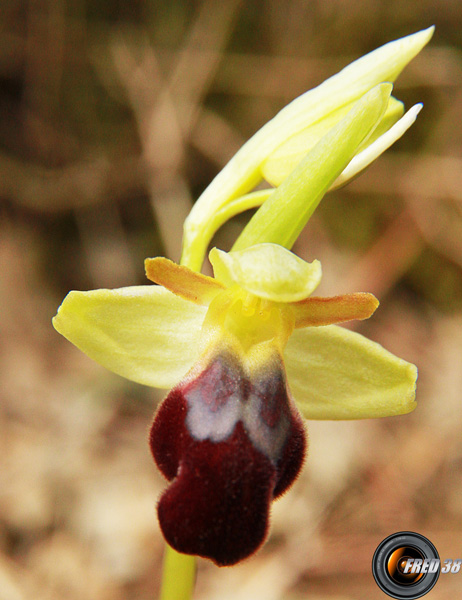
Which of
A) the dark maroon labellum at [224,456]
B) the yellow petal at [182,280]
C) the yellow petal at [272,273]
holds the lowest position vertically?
the dark maroon labellum at [224,456]

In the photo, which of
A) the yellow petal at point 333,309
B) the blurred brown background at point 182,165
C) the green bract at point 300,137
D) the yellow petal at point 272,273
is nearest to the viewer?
the yellow petal at point 272,273

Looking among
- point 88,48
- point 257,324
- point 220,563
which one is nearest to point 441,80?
point 88,48

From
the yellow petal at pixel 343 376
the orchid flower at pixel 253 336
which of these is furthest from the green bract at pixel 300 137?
the yellow petal at pixel 343 376

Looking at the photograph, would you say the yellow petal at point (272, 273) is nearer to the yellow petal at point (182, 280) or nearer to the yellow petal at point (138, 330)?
the yellow petal at point (182, 280)

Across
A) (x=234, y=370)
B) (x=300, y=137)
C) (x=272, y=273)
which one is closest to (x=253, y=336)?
(x=234, y=370)

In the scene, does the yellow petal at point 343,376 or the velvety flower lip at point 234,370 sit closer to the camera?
the velvety flower lip at point 234,370

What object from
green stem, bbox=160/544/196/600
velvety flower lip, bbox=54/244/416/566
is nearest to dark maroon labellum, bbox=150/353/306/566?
velvety flower lip, bbox=54/244/416/566

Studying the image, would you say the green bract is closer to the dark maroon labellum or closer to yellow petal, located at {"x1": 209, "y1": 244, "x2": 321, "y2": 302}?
yellow petal, located at {"x1": 209, "y1": 244, "x2": 321, "y2": 302}
